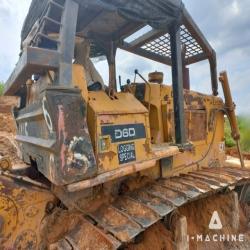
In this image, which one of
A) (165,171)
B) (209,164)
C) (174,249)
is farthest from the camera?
(209,164)

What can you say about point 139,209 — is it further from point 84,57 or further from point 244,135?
point 244,135

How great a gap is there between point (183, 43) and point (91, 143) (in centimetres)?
263

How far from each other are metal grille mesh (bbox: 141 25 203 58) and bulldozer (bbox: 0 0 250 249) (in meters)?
0.12

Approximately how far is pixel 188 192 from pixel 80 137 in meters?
1.36

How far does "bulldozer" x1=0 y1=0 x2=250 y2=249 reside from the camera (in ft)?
6.42

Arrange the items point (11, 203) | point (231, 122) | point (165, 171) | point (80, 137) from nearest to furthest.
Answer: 1. point (80, 137)
2. point (11, 203)
3. point (165, 171)
4. point (231, 122)

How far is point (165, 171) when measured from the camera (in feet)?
10.4

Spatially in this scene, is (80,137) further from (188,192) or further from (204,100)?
(204,100)

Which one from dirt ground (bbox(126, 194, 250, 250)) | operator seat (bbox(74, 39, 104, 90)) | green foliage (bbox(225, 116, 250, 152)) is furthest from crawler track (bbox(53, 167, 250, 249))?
green foliage (bbox(225, 116, 250, 152))

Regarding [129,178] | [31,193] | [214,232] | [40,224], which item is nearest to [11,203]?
[31,193]

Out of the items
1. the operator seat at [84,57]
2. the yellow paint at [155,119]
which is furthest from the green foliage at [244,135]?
the operator seat at [84,57]

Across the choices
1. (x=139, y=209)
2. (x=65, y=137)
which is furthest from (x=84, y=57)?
(x=139, y=209)

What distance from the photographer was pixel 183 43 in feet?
13.2

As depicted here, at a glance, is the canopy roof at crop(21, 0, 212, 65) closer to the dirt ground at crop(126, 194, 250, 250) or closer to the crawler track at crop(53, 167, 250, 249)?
the crawler track at crop(53, 167, 250, 249)
